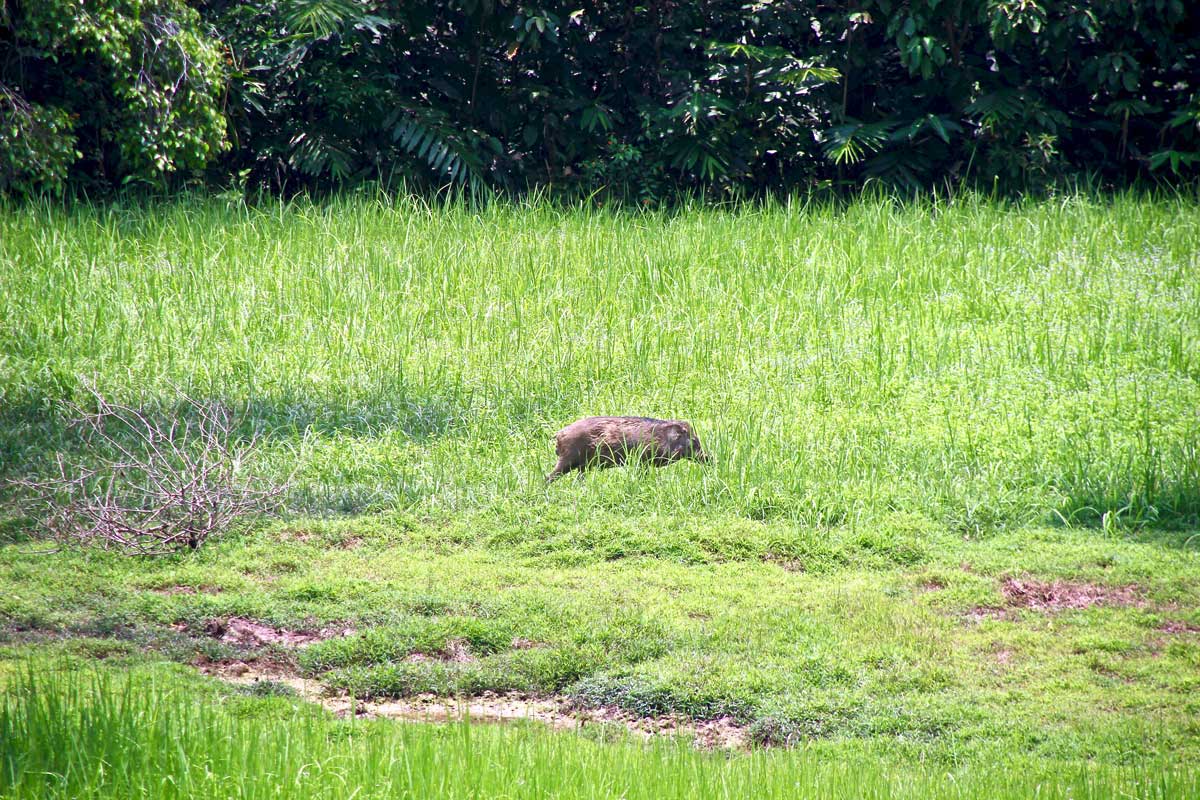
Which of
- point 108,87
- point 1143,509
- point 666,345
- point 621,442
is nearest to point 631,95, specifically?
point 108,87

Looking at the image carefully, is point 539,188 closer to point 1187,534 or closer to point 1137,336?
point 1137,336

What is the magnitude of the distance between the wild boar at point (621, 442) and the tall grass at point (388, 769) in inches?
112

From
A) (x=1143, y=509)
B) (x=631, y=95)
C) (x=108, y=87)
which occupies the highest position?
(x=631, y=95)

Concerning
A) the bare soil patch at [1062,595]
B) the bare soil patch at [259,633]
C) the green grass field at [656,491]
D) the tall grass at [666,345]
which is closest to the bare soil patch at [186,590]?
the green grass field at [656,491]

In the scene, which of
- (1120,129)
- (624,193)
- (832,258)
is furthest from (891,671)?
(1120,129)

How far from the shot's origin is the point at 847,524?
6086mm

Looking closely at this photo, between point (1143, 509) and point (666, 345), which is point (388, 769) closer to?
point (1143, 509)

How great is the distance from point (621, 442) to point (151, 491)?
8.00ft

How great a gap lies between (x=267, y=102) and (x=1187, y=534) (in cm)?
1018

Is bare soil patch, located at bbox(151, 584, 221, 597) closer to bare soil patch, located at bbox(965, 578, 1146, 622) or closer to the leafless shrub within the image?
the leafless shrub

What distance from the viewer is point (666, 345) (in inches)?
322

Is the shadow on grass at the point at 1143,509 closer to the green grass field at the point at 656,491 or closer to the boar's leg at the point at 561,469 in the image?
the green grass field at the point at 656,491

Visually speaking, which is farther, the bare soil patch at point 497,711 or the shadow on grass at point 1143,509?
the shadow on grass at point 1143,509

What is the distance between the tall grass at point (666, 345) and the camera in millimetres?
6488
